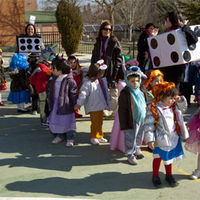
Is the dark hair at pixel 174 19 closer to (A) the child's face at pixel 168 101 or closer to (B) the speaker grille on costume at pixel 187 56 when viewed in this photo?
(B) the speaker grille on costume at pixel 187 56

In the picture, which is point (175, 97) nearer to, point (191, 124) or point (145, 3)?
point (191, 124)

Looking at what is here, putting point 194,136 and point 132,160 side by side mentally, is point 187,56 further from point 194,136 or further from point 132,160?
point 132,160

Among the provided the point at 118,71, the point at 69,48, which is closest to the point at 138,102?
the point at 118,71

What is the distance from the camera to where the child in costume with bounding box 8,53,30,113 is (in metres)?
8.52

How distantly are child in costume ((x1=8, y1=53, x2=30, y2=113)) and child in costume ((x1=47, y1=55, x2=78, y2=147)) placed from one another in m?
2.53

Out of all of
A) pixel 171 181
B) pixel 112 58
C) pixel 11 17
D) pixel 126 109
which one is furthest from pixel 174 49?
pixel 11 17

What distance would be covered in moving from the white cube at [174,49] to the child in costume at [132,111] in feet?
4.23

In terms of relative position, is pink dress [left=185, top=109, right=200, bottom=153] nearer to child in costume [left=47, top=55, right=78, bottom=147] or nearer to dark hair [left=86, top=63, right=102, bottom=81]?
dark hair [left=86, top=63, right=102, bottom=81]

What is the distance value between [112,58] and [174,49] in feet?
5.23

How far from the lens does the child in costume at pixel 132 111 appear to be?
5086 millimetres

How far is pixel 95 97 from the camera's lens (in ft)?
20.0

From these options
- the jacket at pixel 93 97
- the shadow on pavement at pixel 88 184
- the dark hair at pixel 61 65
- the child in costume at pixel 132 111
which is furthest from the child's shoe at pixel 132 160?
the dark hair at pixel 61 65

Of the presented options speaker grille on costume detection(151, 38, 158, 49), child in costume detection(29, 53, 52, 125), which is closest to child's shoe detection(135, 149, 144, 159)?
speaker grille on costume detection(151, 38, 158, 49)

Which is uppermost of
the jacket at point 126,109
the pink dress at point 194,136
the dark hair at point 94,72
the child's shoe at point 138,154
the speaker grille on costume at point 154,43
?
the speaker grille on costume at point 154,43
